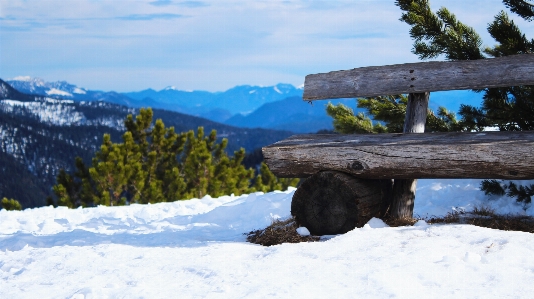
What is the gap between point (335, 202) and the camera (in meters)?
6.00

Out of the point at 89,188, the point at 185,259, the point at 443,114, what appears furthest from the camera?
the point at 89,188

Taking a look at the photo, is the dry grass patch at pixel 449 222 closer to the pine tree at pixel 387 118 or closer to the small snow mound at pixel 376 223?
the small snow mound at pixel 376 223

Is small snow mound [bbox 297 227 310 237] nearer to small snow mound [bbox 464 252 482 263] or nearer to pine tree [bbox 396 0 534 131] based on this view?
small snow mound [bbox 464 252 482 263]

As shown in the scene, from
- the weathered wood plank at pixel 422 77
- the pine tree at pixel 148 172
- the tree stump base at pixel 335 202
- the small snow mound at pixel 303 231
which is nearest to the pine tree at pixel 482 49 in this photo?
the weathered wood plank at pixel 422 77

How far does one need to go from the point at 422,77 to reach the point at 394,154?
122 cm

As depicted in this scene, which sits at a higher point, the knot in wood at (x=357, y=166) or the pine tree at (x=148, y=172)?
the knot in wood at (x=357, y=166)

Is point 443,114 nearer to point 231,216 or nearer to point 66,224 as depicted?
point 231,216


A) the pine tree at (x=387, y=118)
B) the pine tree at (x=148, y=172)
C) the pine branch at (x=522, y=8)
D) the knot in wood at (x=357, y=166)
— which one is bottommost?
the pine tree at (x=148, y=172)

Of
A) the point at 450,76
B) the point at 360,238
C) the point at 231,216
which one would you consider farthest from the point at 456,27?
the point at 231,216

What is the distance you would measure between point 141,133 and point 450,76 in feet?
62.8

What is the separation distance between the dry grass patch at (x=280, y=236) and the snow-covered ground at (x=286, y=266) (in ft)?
0.91

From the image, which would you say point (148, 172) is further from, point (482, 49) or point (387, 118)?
point (482, 49)

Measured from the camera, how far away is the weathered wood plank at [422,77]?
5.91 m

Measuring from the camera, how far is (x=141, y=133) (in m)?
23.5
